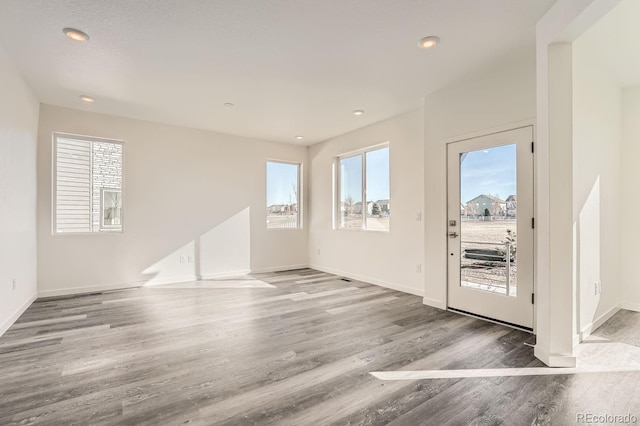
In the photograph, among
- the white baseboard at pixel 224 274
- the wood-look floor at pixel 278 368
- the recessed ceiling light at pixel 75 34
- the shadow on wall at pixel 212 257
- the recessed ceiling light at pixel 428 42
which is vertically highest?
the recessed ceiling light at pixel 428 42

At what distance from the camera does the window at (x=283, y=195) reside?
6.65 m

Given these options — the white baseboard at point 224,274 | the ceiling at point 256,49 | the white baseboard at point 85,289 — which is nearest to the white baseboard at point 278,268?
the white baseboard at point 224,274

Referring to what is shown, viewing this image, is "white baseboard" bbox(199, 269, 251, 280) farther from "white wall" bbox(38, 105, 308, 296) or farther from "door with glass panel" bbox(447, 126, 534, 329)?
"door with glass panel" bbox(447, 126, 534, 329)

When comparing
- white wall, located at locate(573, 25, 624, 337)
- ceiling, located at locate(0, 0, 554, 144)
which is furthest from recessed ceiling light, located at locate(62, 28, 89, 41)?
white wall, located at locate(573, 25, 624, 337)

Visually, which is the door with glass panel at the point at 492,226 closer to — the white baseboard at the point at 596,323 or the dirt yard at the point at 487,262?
the dirt yard at the point at 487,262

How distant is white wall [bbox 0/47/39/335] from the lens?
10.1ft

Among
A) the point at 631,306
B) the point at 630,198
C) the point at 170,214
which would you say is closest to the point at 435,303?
the point at 631,306

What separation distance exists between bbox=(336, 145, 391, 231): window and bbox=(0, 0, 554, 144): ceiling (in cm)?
113

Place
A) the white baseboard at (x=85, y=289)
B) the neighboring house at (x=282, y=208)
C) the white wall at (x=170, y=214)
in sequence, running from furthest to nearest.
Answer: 1. the neighboring house at (x=282, y=208)
2. the white wall at (x=170, y=214)
3. the white baseboard at (x=85, y=289)

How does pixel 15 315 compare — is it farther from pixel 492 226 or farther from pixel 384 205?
pixel 492 226

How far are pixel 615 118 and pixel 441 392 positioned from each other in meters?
A: 3.77

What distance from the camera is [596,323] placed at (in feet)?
10.6

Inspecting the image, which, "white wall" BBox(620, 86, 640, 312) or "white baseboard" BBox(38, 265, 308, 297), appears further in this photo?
"white baseboard" BBox(38, 265, 308, 297)

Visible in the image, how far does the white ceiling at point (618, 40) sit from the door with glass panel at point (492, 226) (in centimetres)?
87
